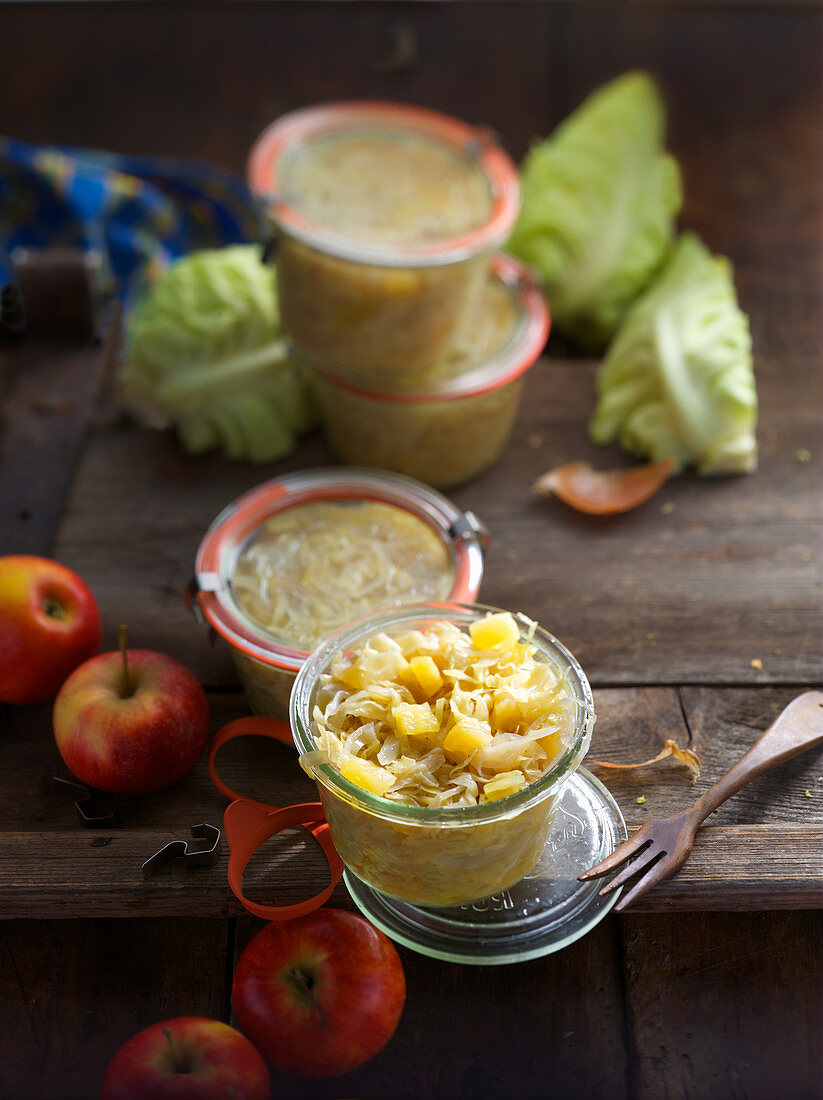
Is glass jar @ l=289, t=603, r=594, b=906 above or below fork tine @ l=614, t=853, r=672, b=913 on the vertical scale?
above

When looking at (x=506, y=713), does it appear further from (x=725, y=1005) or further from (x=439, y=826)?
(x=725, y=1005)

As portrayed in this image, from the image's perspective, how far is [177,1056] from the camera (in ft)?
3.69

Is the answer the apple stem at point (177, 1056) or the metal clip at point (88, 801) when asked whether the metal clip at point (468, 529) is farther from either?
the apple stem at point (177, 1056)

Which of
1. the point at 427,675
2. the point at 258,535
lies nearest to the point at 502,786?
the point at 427,675

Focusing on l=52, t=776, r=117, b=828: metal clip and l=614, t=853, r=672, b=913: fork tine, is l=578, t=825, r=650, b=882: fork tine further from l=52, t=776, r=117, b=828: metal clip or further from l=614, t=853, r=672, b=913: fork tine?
l=52, t=776, r=117, b=828: metal clip

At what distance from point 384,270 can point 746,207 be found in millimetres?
1358

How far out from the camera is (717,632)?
5.59 feet

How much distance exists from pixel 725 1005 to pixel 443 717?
513mm

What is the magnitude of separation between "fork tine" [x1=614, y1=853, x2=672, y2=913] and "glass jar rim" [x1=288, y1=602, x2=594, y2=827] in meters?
0.21

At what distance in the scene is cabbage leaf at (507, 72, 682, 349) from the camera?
2289 millimetres

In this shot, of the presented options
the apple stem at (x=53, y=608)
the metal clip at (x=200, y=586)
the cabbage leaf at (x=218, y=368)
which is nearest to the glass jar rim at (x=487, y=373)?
the cabbage leaf at (x=218, y=368)

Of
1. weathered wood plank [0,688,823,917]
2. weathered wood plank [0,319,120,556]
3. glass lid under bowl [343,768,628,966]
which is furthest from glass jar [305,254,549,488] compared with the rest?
glass lid under bowl [343,768,628,966]

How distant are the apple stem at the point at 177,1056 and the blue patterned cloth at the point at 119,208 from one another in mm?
1697

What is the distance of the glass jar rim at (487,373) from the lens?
1.83m
